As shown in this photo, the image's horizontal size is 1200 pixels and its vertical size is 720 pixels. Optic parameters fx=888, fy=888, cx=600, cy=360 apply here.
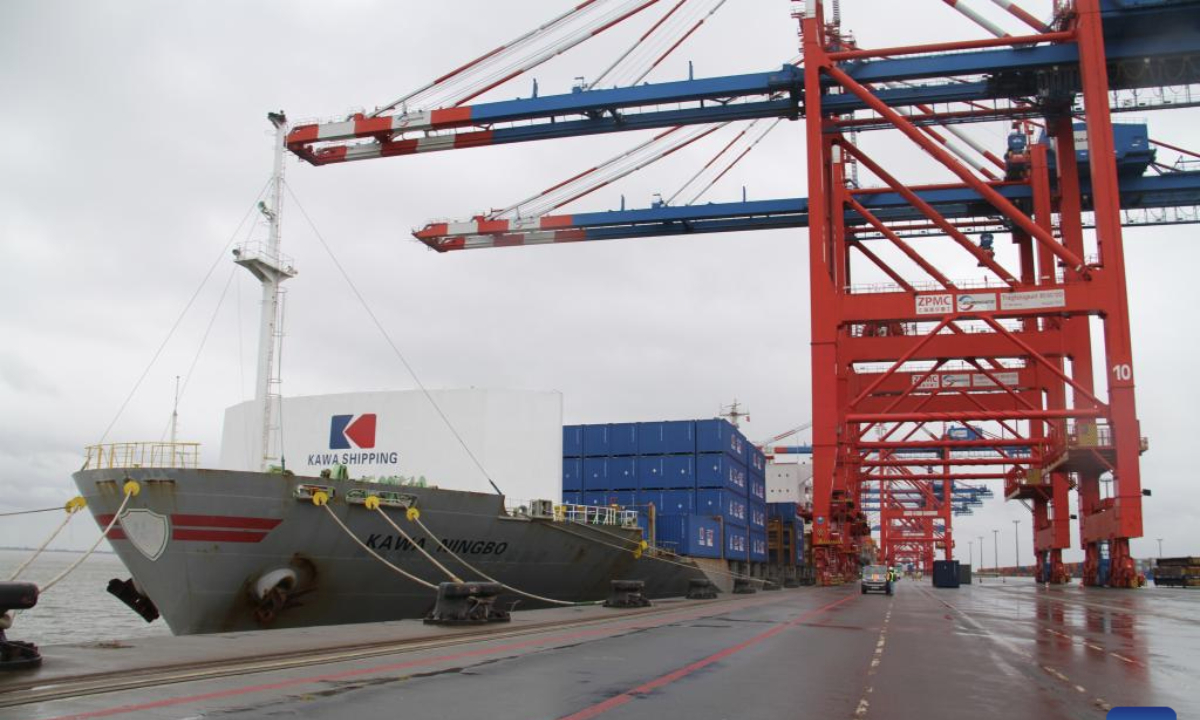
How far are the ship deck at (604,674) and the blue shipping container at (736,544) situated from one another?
23.5 metres

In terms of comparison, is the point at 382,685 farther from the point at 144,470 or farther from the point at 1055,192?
the point at 1055,192

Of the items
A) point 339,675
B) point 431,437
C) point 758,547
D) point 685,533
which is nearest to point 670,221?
point 685,533

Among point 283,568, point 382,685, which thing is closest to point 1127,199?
point 283,568

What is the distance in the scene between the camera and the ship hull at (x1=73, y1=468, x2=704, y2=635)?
52.9ft

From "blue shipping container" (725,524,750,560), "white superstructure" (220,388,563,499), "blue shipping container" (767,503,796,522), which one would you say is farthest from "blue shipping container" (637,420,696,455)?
"blue shipping container" (767,503,796,522)

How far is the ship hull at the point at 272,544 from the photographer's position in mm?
16125

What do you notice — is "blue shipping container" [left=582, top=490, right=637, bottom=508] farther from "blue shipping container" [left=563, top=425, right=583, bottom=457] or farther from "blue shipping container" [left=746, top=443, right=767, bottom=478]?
"blue shipping container" [left=746, top=443, right=767, bottom=478]

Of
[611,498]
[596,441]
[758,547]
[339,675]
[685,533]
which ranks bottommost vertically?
[758,547]

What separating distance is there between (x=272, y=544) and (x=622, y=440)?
75.1 feet

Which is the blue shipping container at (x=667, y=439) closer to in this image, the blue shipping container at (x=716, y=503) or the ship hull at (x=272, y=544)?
the blue shipping container at (x=716, y=503)

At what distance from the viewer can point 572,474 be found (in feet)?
126

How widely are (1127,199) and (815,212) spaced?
16.8 metres

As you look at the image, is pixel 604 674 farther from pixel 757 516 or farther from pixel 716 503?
pixel 757 516

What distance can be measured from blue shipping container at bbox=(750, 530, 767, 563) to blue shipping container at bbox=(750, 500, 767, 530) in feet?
1.36
